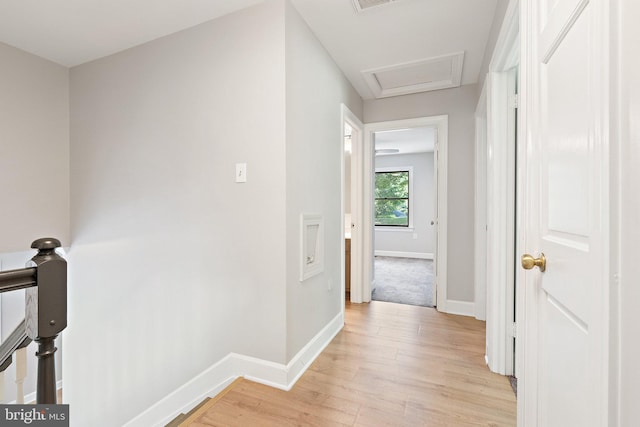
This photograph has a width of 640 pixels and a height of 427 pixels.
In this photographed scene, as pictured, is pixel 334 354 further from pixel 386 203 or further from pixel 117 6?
pixel 386 203

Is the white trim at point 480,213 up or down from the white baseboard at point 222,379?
up

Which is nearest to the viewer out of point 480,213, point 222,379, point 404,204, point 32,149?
point 222,379

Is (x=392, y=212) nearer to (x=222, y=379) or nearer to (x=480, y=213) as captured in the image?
(x=480, y=213)

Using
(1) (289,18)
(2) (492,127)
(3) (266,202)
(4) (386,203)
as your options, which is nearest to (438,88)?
(2) (492,127)

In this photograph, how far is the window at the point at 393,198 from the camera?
280 inches

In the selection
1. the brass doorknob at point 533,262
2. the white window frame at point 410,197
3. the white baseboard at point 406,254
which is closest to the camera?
the brass doorknob at point 533,262

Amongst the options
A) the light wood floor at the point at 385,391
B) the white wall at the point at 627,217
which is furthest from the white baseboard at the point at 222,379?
the white wall at the point at 627,217

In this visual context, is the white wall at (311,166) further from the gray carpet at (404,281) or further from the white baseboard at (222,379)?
the gray carpet at (404,281)

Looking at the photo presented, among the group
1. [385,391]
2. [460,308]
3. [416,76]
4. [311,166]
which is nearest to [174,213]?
[311,166]

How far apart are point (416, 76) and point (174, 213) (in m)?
2.65

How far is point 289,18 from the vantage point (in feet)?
6.24

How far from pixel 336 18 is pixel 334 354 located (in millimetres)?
2510

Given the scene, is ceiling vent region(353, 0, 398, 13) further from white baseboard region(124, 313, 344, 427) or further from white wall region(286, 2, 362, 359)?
white baseboard region(124, 313, 344, 427)

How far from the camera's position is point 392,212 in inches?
286
